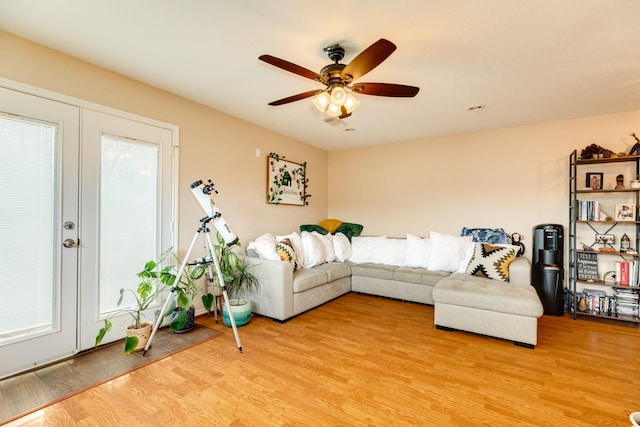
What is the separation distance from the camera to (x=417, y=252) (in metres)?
4.10

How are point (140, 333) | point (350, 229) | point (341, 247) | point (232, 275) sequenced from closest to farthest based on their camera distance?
point (140, 333), point (232, 275), point (341, 247), point (350, 229)

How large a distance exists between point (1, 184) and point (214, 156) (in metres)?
1.81

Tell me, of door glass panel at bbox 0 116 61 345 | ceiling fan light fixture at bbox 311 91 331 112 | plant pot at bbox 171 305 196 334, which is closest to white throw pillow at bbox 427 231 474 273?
ceiling fan light fixture at bbox 311 91 331 112

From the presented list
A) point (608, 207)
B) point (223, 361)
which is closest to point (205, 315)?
point (223, 361)

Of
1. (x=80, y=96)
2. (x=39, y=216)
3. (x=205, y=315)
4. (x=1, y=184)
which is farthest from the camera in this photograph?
(x=205, y=315)

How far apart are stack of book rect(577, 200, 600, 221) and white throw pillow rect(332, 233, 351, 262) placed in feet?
9.71

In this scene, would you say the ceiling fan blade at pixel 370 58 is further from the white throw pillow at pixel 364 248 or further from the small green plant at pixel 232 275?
the white throw pillow at pixel 364 248

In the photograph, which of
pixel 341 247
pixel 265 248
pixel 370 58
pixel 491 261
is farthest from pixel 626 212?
pixel 265 248

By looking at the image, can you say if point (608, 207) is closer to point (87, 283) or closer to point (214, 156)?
point (214, 156)

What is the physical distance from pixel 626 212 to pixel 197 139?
16.4 ft

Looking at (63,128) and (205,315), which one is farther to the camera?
(205,315)

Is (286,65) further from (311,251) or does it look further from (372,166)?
(372,166)

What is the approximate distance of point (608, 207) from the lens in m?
3.49

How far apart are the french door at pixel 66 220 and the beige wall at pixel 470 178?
3.47m
